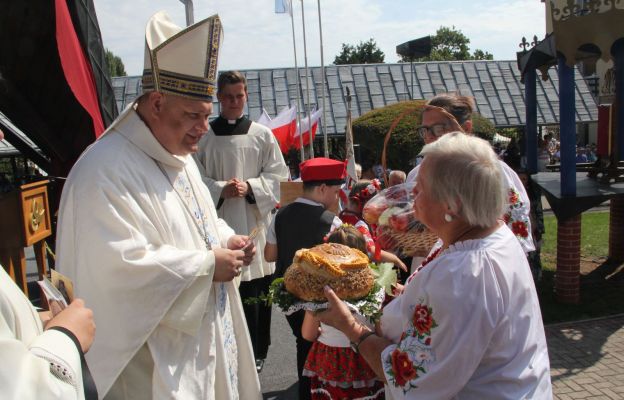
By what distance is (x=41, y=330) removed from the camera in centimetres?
149

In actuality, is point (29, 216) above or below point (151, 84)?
below

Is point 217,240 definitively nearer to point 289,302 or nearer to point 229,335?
point 229,335

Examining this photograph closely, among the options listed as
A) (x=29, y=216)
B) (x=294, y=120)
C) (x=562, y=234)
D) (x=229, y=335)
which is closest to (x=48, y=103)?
(x=29, y=216)

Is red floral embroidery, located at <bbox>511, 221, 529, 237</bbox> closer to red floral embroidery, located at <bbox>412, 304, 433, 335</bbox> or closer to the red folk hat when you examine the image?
the red folk hat

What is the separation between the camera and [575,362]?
187 inches

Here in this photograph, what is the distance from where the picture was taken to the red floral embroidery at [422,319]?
1677mm

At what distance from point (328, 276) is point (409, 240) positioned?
0.59 m

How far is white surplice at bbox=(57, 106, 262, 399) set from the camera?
2160 mm

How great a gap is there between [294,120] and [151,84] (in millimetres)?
10558

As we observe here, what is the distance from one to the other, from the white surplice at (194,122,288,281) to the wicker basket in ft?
6.60

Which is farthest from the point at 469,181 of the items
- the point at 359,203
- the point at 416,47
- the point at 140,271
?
the point at 416,47

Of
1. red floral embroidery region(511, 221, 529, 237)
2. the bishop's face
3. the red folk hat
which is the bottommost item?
red floral embroidery region(511, 221, 529, 237)

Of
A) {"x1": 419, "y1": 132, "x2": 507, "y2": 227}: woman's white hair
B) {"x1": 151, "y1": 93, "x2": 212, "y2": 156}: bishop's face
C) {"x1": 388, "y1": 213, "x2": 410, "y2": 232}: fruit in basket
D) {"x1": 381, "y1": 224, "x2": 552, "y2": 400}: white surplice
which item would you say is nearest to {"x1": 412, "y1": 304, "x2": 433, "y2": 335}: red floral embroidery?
{"x1": 381, "y1": 224, "x2": 552, "y2": 400}: white surplice

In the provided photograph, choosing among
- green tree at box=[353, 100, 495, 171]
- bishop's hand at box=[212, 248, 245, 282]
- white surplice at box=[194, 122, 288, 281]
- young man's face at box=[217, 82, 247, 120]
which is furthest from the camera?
green tree at box=[353, 100, 495, 171]
